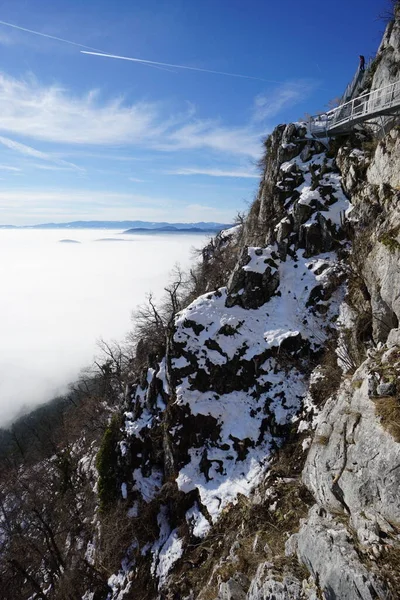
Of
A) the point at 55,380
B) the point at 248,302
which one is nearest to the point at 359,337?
the point at 248,302

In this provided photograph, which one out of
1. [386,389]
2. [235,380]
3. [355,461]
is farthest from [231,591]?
[235,380]

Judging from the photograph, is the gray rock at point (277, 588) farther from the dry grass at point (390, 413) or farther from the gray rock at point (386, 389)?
the gray rock at point (386, 389)

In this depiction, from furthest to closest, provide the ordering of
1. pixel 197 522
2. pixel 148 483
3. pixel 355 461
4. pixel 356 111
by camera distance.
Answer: pixel 356 111 < pixel 148 483 < pixel 197 522 < pixel 355 461

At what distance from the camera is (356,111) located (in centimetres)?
2270

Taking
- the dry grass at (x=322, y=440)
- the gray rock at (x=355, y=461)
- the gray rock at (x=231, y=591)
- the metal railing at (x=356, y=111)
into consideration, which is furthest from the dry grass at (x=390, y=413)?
the metal railing at (x=356, y=111)

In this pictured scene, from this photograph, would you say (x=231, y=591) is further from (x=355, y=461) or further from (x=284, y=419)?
(x=284, y=419)

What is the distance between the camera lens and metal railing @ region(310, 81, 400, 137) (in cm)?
1549

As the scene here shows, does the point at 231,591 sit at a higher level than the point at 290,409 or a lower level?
lower

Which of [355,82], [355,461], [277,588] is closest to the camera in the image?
[277,588]

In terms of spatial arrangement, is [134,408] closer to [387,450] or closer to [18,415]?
[387,450]

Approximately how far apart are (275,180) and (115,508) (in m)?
26.3

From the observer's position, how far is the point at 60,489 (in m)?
31.7

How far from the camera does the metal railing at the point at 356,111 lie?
15492 mm

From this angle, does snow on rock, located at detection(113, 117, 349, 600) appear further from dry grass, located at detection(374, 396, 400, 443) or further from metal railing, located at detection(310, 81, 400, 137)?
dry grass, located at detection(374, 396, 400, 443)
